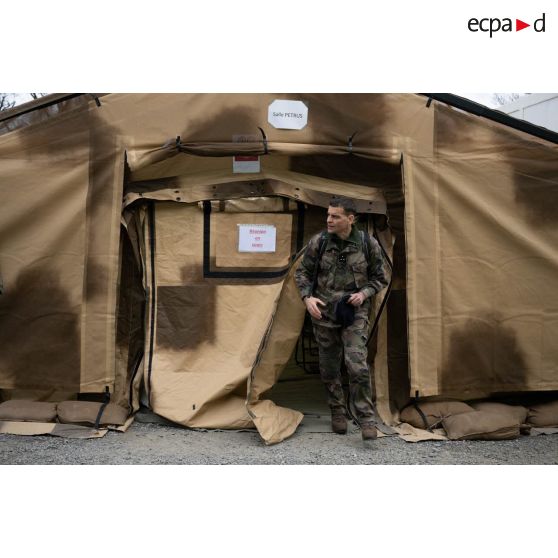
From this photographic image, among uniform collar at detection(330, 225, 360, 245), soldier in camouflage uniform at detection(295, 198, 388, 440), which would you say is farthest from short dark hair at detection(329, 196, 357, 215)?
uniform collar at detection(330, 225, 360, 245)

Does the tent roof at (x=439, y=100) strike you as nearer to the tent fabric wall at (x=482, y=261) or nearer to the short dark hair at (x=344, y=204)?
the tent fabric wall at (x=482, y=261)

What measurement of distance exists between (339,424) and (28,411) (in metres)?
2.13

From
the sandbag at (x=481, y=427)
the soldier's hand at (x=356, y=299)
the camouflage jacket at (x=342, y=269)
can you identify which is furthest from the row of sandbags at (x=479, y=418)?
the soldier's hand at (x=356, y=299)

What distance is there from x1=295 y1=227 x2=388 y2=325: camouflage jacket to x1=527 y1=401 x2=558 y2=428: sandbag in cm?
151

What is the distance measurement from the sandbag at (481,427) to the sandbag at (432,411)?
8 cm

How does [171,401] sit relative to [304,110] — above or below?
below

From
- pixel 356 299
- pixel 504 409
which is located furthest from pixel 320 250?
pixel 504 409

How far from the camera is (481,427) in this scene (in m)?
4.22

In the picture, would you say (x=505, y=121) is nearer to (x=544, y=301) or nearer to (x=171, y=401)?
(x=544, y=301)

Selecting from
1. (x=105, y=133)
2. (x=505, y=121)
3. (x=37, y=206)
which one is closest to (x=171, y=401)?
(x=37, y=206)

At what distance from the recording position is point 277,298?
4324mm

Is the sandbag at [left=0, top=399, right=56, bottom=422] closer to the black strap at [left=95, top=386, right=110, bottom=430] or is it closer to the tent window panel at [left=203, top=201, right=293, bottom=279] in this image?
Answer: the black strap at [left=95, top=386, right=110, bottom=430]
